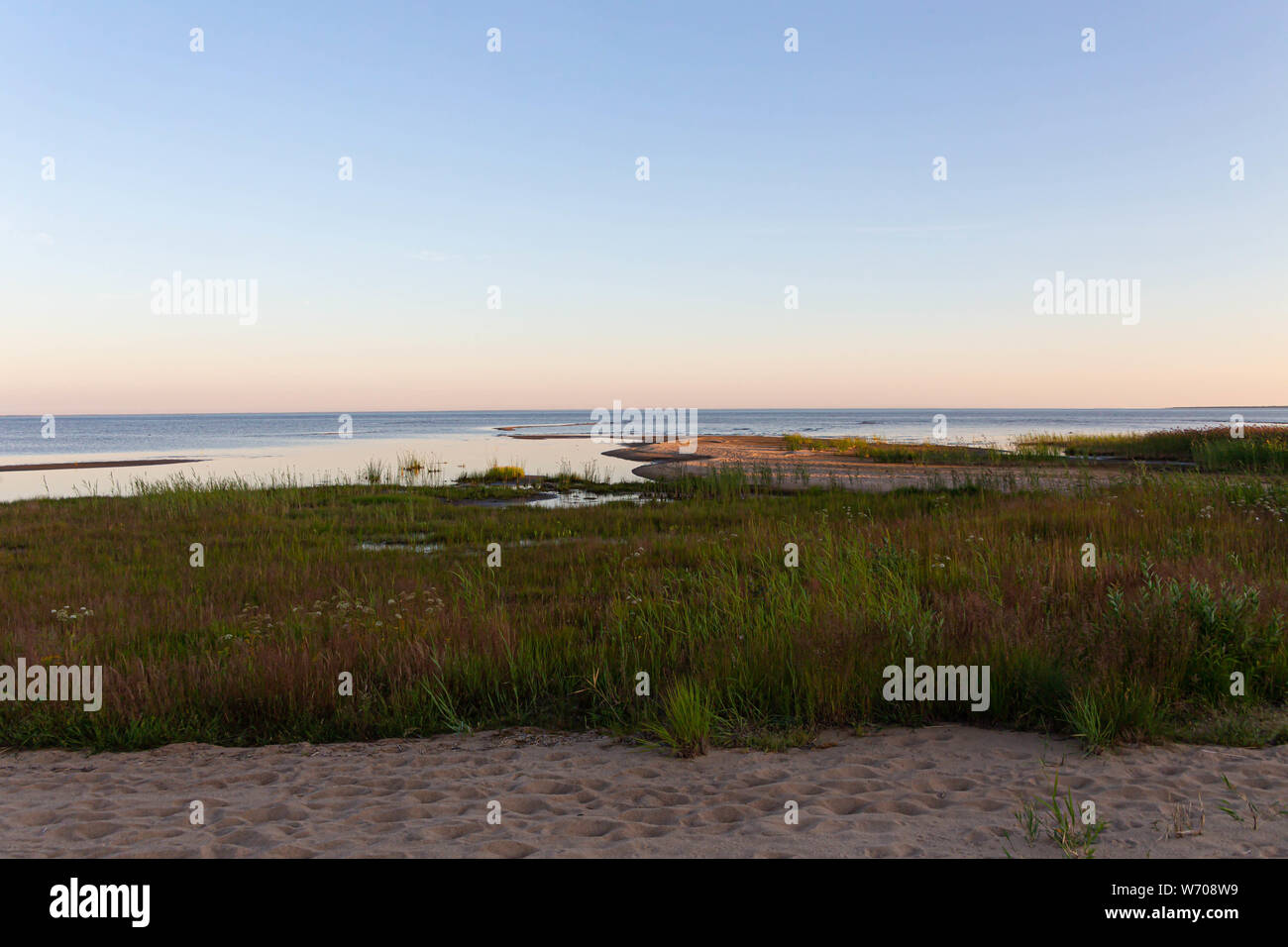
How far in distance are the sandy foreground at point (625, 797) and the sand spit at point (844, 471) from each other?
50.4 feet

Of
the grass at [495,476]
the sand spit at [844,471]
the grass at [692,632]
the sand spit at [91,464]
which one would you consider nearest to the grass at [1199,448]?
the sand spit at [844,471]

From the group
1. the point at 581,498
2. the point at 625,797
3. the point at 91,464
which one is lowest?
the point at 625,797

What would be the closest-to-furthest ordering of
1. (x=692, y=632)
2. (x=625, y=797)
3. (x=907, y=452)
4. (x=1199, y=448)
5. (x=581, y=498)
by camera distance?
(x=625, y=797) < (x=692, y=632) < (x=581, y=498) < (x=1199, y=448) < (x=907, y=452)

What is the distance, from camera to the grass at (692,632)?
6543 mm

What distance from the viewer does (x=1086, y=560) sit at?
1002 centimetres

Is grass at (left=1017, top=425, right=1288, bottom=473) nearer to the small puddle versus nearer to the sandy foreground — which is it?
the small puddle

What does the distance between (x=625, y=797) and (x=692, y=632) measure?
10.9ft

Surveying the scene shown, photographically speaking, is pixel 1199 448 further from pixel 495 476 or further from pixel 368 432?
pixel 368 432

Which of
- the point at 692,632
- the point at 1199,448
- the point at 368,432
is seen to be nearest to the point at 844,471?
the point at 1199,448

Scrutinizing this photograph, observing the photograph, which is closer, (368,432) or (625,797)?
(625,797)

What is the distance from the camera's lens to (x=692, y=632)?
8.21 m
